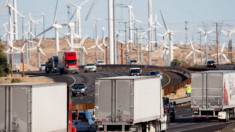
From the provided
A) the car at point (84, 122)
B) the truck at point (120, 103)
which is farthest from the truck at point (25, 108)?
the car at point (84, 122)

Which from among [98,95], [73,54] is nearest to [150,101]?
[98,95]

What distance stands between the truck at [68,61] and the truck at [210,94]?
50.0 m

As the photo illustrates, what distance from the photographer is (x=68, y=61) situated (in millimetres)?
77125

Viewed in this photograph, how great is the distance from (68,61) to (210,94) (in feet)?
170

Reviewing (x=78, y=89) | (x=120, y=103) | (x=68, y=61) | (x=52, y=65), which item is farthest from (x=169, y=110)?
(x=52, y=65)

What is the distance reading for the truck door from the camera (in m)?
18.9

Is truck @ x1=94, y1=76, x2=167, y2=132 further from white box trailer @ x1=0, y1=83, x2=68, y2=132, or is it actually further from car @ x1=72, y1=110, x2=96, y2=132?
white box trailer @ x1=0, y1=83, x2=68, y2=132

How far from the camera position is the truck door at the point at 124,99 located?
18891 mm

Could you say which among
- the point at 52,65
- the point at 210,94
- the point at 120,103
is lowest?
the point at 210,94

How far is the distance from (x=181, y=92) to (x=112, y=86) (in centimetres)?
3937

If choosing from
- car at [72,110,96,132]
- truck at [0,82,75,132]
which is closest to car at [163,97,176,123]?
car at [72,110,96,132]

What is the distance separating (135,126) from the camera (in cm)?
1945

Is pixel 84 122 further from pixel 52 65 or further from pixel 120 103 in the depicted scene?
pixel 52 65

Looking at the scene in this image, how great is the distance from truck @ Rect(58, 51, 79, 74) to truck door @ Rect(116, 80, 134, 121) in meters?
57.3
